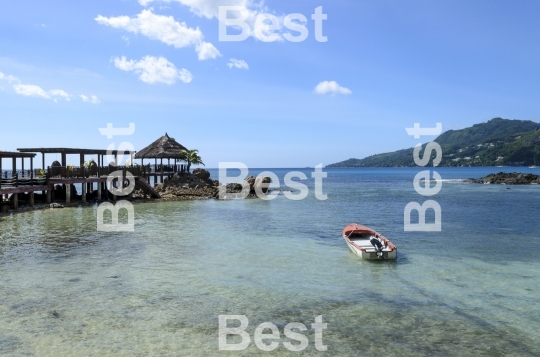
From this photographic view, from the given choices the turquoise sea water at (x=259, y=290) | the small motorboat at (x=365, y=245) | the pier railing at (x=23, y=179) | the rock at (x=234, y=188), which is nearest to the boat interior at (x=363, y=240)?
the small motorboat at (x=365, y=245)

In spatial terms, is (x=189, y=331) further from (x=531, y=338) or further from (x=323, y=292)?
(x=531, y=338)

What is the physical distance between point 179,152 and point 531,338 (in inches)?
1477

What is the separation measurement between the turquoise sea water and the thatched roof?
19.1m

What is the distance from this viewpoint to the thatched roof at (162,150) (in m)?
40.5

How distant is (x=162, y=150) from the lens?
40.6 m

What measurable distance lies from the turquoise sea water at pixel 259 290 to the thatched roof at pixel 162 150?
19.1m

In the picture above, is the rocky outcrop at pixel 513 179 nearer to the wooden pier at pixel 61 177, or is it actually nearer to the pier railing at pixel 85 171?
the wooden pier at pixel 61 177

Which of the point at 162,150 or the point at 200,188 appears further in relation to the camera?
the point at 200,188

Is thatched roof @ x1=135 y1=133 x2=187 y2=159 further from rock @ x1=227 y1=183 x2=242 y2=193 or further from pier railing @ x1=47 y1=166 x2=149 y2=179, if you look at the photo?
rock @ x1=227 y1=183 x2=242 y2=193

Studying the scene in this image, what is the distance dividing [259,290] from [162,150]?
104 feet

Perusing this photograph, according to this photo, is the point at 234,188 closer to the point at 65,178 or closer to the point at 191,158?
the point at 191,158

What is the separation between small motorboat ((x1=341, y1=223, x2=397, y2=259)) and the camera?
570 inches

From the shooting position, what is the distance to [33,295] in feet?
34.3

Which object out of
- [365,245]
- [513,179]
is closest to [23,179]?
[365,245]
